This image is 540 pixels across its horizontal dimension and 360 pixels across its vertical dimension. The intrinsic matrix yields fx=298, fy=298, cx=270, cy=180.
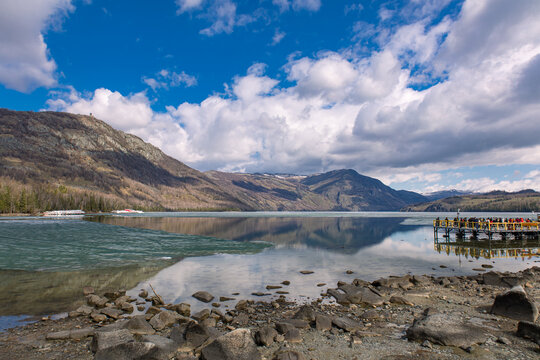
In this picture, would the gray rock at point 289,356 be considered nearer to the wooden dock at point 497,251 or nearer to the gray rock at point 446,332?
the gray rock at point 446,332

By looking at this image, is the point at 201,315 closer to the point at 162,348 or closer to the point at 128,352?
the point at 162,348

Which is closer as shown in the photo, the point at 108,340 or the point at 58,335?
the point at 108,340

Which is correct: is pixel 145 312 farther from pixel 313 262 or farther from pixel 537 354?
pixel 313 262

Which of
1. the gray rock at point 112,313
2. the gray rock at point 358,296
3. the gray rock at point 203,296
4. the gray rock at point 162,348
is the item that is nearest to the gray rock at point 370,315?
the gray rock at point 358,296

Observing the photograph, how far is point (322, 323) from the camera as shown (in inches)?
618

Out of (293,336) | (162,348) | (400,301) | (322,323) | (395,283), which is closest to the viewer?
(162,348)

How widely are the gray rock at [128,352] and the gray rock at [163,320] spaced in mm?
4083

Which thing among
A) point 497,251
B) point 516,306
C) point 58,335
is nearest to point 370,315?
point 516,306

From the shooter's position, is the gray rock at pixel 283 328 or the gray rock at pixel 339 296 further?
the gray rock at pixel 339 296

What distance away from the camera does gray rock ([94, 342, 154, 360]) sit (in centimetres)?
1130

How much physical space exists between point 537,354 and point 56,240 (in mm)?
68191

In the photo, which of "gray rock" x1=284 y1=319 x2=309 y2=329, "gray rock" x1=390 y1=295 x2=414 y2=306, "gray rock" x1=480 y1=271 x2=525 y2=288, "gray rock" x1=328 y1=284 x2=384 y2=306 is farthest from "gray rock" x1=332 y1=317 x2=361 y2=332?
"gray rock" x1=480 y1=271 x2=525 y2=288

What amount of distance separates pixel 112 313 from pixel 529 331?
21.3 meters

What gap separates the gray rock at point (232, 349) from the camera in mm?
11500
